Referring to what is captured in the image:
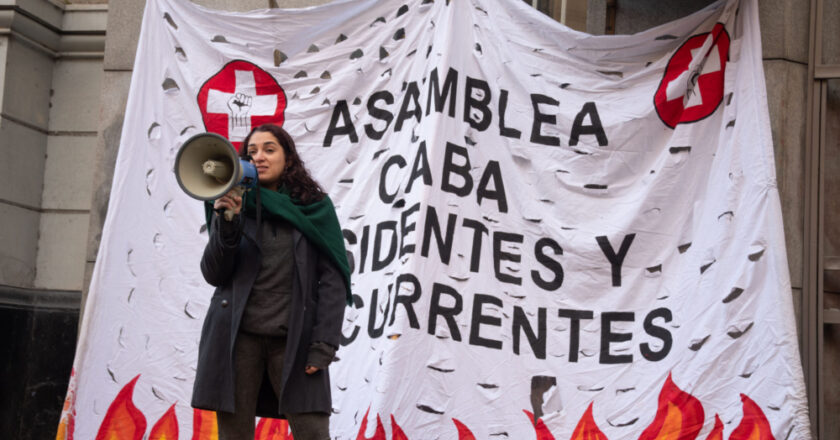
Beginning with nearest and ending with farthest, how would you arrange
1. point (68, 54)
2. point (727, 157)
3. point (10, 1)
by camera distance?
point (727, 157), point (10, 1), point (68, 54)

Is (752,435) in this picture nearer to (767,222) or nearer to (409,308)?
(767,222)

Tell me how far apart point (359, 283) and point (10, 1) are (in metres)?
4.32

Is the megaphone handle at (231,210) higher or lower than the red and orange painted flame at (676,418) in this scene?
higher

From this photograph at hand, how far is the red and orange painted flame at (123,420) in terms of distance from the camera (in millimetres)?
5691

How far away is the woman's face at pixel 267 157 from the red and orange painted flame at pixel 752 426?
260cm

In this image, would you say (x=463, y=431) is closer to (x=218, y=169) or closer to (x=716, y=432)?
(x=716, y=432)

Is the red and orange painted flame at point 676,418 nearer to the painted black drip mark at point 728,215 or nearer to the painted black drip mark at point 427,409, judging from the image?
the painted black drip mark at point 728,215

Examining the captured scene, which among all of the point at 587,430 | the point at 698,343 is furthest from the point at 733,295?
the point at 587,430

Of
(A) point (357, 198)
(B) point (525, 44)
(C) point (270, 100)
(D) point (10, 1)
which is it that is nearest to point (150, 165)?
(C) point (270, 100)

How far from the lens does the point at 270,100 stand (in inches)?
240

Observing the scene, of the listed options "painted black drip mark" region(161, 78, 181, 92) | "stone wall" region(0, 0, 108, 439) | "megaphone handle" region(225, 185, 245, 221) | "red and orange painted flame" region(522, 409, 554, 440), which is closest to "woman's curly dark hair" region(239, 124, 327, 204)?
"megaphone handle" region(225, 185, 245, 221)

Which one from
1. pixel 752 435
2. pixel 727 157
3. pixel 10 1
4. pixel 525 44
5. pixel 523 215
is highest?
pixel 10 1

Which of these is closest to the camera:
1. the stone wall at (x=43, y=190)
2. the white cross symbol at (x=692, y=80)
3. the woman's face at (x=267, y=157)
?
the woman's face at (x=267, y=157)

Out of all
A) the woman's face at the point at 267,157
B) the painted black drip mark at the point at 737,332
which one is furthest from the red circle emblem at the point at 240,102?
the painted black drip mark at the point at 737,332
